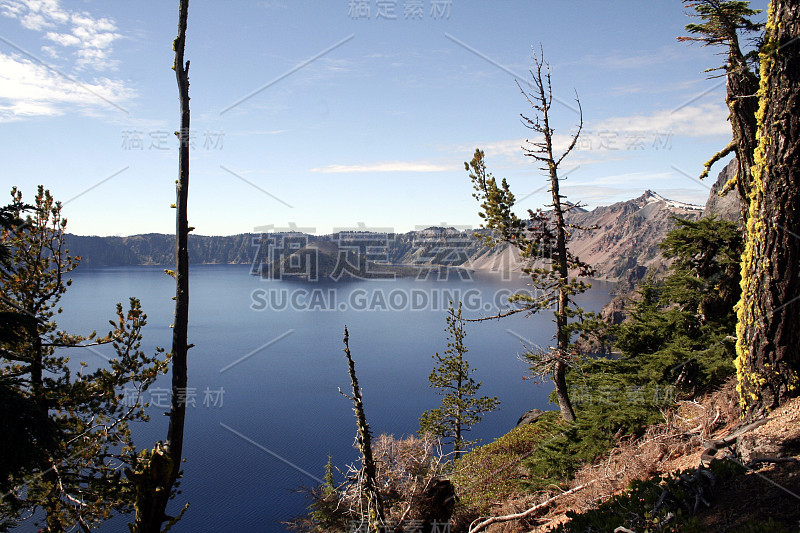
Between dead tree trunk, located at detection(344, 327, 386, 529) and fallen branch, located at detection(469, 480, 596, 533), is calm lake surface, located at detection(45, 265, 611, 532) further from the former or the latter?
fallen branch, located at detection(469, 480, 596, 533)

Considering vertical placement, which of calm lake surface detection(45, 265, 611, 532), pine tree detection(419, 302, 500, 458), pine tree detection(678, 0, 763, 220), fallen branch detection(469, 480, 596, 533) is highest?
pine tree detection(678, 0, 763, 220)

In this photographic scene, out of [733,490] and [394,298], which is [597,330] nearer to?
[733,490]

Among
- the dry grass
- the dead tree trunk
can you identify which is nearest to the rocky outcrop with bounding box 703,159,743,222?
the dry grass

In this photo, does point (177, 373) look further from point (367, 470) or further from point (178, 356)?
point (367, 470)

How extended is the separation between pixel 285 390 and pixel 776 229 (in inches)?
1959

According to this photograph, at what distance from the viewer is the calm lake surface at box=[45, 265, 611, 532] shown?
33344 millimetres

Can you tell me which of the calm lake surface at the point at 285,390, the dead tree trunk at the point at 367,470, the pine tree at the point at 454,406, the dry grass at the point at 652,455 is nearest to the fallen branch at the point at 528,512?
the dry grass at the point at 652,455

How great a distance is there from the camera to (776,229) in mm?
8555

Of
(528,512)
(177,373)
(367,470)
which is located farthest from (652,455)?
(177,373)

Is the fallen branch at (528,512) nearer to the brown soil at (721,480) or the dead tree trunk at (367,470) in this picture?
the brown soil at (721,480)

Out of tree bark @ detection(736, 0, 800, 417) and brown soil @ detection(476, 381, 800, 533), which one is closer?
brown soil @ detection(476, 381, 800, 533)

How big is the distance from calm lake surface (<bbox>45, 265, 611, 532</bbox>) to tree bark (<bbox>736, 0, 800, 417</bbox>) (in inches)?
438

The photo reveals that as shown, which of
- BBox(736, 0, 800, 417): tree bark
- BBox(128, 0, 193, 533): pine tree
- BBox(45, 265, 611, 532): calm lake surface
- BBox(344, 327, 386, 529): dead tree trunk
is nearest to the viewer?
BBox(128, 0, 193, 533): pine tree

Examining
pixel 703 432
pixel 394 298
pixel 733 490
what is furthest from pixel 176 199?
pixel 394 298
